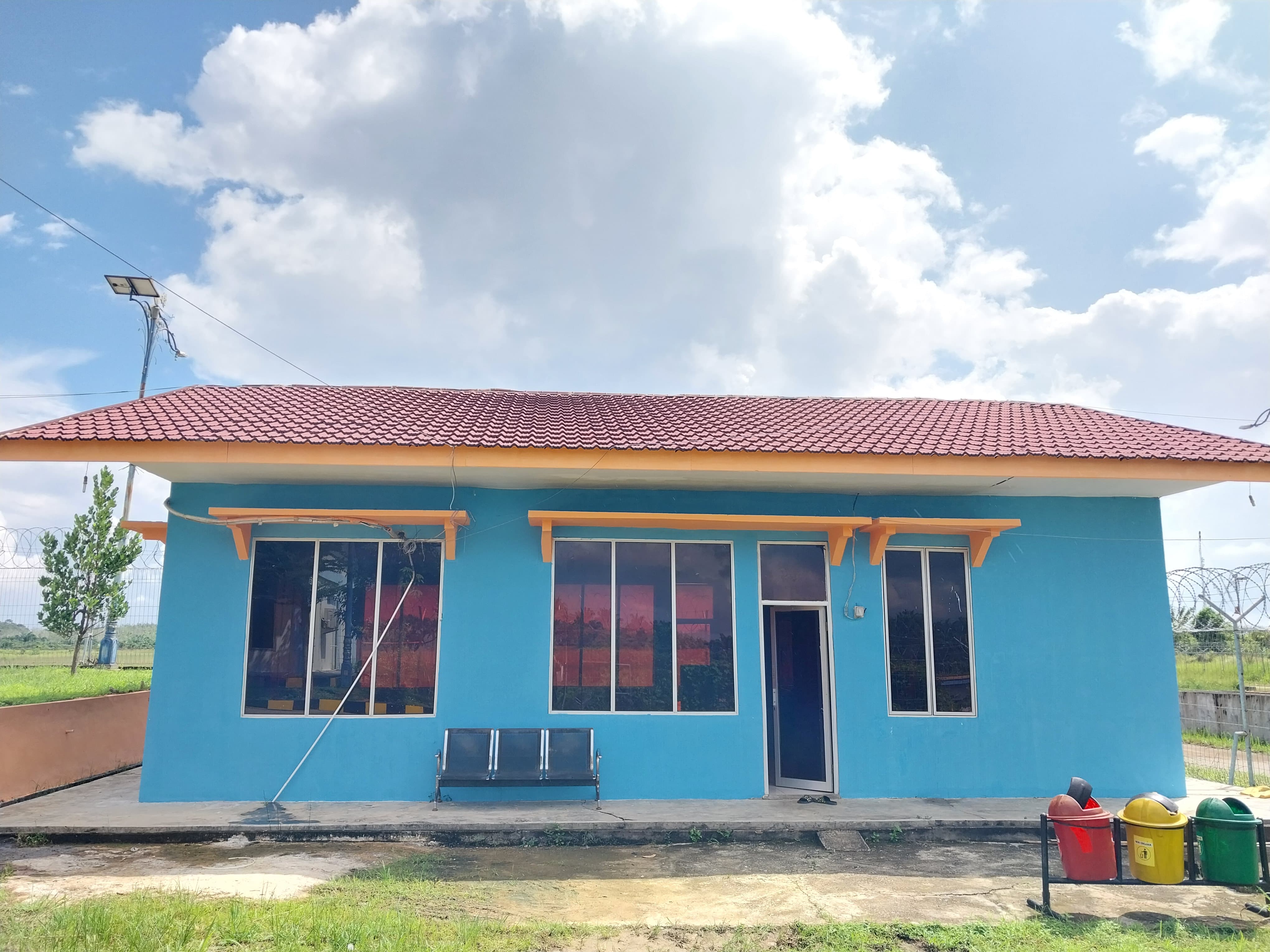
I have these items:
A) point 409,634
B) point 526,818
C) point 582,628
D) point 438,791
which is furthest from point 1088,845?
point 409,634

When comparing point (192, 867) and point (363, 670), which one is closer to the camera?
point (192, 867)

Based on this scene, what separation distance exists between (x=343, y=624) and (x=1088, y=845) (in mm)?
7245

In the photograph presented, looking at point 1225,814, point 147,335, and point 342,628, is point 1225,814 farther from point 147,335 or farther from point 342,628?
point 147,335

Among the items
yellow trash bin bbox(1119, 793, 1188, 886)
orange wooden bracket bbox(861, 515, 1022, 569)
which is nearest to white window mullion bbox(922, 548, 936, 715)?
orange wooden bracket bbox(861, 515, 1022, 569)

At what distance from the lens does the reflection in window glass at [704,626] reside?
960 centimetres

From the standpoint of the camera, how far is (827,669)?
9.91 m

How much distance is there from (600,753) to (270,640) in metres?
3.73

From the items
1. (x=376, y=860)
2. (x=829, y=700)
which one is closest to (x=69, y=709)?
(x=376, y=860)

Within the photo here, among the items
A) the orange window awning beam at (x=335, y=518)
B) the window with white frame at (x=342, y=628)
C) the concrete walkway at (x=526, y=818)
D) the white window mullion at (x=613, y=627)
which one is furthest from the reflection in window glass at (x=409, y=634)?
the white window mullion at (x=613, y=627)

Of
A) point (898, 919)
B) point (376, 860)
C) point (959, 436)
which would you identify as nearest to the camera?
point (898, 919)

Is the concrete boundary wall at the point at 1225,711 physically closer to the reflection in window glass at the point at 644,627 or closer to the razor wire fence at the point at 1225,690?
the razor wire fence at the point at 1225,690

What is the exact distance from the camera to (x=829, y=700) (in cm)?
986

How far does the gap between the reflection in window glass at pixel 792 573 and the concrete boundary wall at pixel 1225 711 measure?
791 centimetres

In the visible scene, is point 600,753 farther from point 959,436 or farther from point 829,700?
point 959,436
